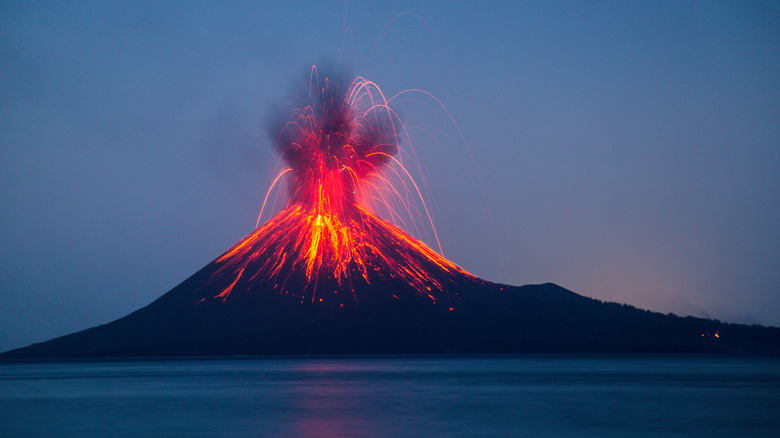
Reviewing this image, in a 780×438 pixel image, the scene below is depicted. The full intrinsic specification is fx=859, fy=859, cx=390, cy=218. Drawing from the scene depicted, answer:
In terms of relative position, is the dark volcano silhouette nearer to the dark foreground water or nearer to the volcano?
the volcano

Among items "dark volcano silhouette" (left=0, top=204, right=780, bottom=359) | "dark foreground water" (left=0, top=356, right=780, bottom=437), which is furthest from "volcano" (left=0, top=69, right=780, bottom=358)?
"dark foreground water" (left=0, top=356, right=780, bottom=437)

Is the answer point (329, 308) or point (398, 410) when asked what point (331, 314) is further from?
point (398, 410)

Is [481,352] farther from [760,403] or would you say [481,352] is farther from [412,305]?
[760,403]

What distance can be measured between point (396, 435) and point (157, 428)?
740 centimetres

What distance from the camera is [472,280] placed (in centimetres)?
18250

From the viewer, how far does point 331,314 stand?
164 m

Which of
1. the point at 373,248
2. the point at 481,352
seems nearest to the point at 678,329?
the point at 481,352

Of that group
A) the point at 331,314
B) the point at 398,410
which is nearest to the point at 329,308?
the point at 331,314

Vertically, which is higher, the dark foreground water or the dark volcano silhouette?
the dark volcano silhouette

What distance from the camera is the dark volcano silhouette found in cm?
15650

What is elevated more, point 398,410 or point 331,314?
point 331,314

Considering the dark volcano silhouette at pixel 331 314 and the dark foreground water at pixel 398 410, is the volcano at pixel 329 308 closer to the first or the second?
the dark volcano silhouette at pixel 331 314

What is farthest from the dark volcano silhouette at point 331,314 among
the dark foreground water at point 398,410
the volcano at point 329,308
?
the dark foreground water at point 398,410

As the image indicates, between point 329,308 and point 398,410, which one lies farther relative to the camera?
point 329,308
